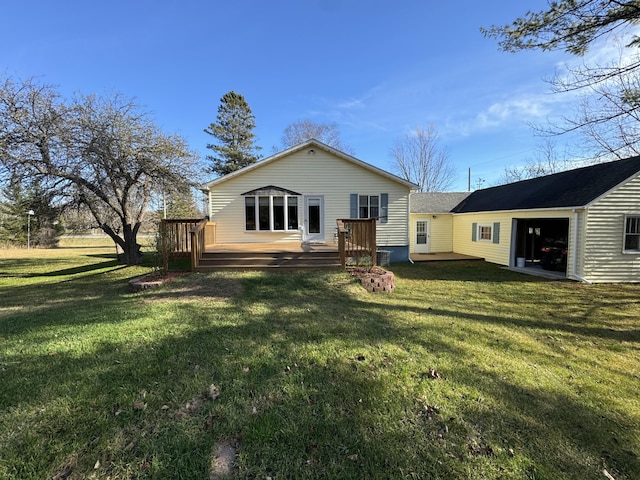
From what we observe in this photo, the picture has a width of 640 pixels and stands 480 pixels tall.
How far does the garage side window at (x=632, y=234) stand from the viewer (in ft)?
33.1

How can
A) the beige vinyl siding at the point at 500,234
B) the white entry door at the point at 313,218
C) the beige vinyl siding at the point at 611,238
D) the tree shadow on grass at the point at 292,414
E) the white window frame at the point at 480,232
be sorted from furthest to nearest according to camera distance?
1. the white window frame at the point at 480,232
2. the white entry door at the point at 313,218
3. the beige vinyl siding at the point at 500,234
4. the beige vinyl siding at the point at 611,238
5. the tree shadow on grass at the point at 292,414

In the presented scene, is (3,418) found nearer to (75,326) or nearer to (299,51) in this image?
(75,326)

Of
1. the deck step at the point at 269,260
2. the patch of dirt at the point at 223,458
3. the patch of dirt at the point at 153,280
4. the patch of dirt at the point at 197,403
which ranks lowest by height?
the patch of dirt at the point at 223,458

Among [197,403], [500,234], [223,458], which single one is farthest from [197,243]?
[500,234]

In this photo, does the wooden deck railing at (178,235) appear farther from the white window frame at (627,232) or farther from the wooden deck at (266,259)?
the white window frame at (627,232)

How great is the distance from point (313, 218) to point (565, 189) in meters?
10.1

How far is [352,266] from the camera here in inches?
357

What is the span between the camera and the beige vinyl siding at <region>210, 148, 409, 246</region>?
12.6 m

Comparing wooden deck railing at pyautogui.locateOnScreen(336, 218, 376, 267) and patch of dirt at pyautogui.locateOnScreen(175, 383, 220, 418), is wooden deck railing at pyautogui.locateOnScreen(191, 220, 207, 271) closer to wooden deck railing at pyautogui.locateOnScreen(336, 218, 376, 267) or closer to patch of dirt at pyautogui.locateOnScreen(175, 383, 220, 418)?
wooden deck railing at pyautogui.locateOnScreen(336, 218, 376, 267)

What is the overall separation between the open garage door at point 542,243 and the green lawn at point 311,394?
7763 mm

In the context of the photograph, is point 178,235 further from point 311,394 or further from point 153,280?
point 311,394

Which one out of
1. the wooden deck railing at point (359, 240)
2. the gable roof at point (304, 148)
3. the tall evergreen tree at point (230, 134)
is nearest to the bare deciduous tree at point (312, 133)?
the tall evergreen tree at point (230, 134)

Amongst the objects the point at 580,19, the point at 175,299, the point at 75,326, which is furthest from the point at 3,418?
the point at 580,19

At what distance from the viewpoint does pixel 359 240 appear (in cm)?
909
